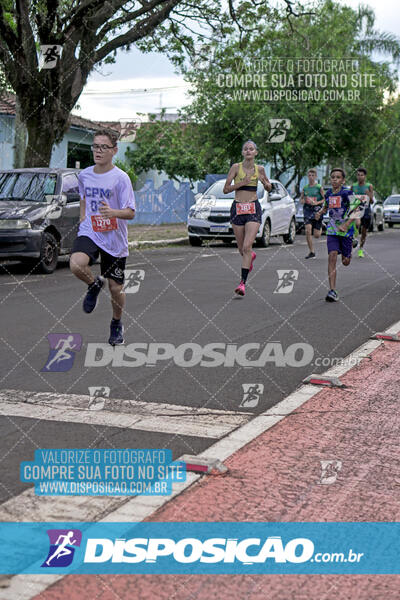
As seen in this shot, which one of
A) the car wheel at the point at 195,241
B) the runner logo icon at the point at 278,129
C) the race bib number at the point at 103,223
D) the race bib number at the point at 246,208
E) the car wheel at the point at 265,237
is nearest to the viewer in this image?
the race bib number at the point at 103,223

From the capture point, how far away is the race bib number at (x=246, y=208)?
464 inches

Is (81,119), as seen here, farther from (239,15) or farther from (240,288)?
(240,288)

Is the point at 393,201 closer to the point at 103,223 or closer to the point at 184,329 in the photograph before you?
the point at 184,329

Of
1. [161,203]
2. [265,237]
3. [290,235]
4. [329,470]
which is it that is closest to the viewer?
[329,470]

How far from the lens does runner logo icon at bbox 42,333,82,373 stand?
22.9ft

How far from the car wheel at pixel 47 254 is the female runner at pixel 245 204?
426 centimetres

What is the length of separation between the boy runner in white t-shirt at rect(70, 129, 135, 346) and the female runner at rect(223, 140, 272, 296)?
3.98 m

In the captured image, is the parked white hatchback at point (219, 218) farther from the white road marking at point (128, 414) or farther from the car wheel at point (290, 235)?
the white road marking at point (128, 414)

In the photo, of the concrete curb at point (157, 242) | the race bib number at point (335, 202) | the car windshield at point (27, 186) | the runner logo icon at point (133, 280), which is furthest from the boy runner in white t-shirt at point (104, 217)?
the concrete curb at point (157, 242)

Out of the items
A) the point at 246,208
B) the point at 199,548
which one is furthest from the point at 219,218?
the point at 199,548

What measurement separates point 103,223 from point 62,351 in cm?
118

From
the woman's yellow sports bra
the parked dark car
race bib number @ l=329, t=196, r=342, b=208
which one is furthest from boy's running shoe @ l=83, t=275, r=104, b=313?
the parked dark car

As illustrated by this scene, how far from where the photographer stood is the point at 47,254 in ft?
49.9

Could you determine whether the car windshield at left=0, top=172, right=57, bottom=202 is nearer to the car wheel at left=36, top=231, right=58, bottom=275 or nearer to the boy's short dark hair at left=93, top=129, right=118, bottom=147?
the car wheel at left=36, top=231, right=58, bottom=275
